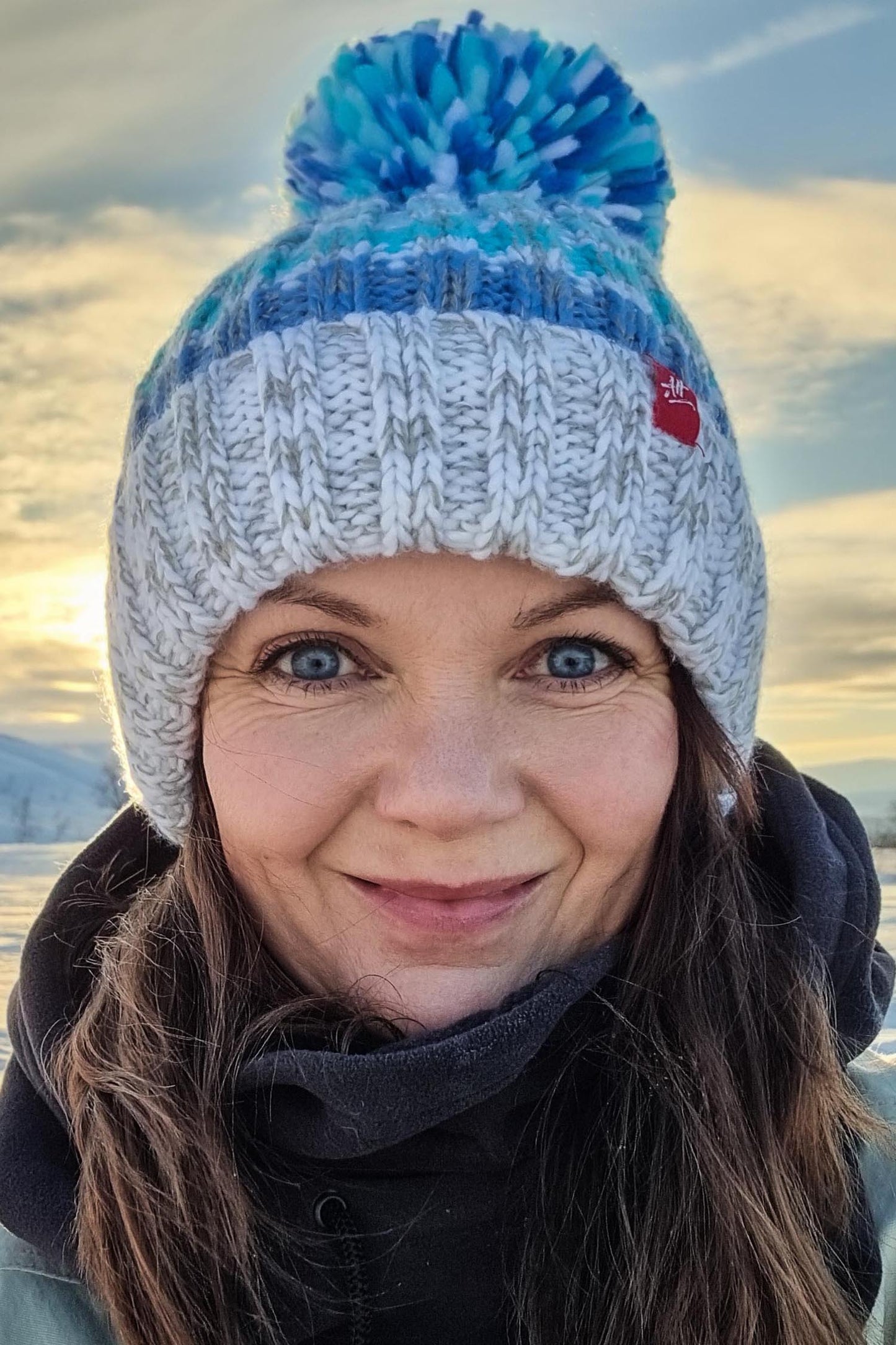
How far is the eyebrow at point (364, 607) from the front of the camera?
57.1 inches

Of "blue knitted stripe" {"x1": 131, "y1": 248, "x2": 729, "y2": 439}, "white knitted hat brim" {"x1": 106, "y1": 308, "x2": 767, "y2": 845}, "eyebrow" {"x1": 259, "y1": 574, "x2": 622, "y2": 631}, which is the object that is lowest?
"eyebrow" {"x1": 259, "y1": 574, "x2": 622, "y2": 631}

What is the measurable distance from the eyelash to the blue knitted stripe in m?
0.38

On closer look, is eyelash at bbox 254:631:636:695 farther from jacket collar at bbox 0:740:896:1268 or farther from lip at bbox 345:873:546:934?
jacket collar at bbox 0:740:896:1268

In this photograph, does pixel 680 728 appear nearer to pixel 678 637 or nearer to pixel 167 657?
pixel 678 637

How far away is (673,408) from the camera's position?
156 centimetres

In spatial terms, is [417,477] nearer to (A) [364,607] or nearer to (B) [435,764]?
(A) [364,607]

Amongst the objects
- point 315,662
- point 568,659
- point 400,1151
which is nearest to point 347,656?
point 315,662

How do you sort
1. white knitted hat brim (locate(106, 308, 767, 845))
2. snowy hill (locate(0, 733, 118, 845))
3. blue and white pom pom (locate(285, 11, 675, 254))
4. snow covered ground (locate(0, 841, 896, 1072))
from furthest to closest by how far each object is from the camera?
1. snowy hill (locate(0, 733, 118, 845))
2. snow covered ground (locate(0, 841, 896, 1072))
3. blue and white pom pom (locate(285, 11, 675, 254))
4. white knitted hat brim (locate(106, 308, 767, 845))

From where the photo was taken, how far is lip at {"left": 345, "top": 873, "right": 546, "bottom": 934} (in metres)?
1.53

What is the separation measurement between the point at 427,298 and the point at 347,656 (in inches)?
17.8

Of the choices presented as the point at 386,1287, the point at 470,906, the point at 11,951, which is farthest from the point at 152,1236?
the point at 11,951

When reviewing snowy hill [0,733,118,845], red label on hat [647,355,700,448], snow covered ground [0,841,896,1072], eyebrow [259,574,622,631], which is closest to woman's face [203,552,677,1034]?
eyebrow [259,574,622,631]

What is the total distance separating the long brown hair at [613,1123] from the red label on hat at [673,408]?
31 cm

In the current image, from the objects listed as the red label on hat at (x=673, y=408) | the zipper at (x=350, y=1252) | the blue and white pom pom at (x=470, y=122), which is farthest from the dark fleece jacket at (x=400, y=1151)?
the blue and white pom pom at (x=470, y=122)
